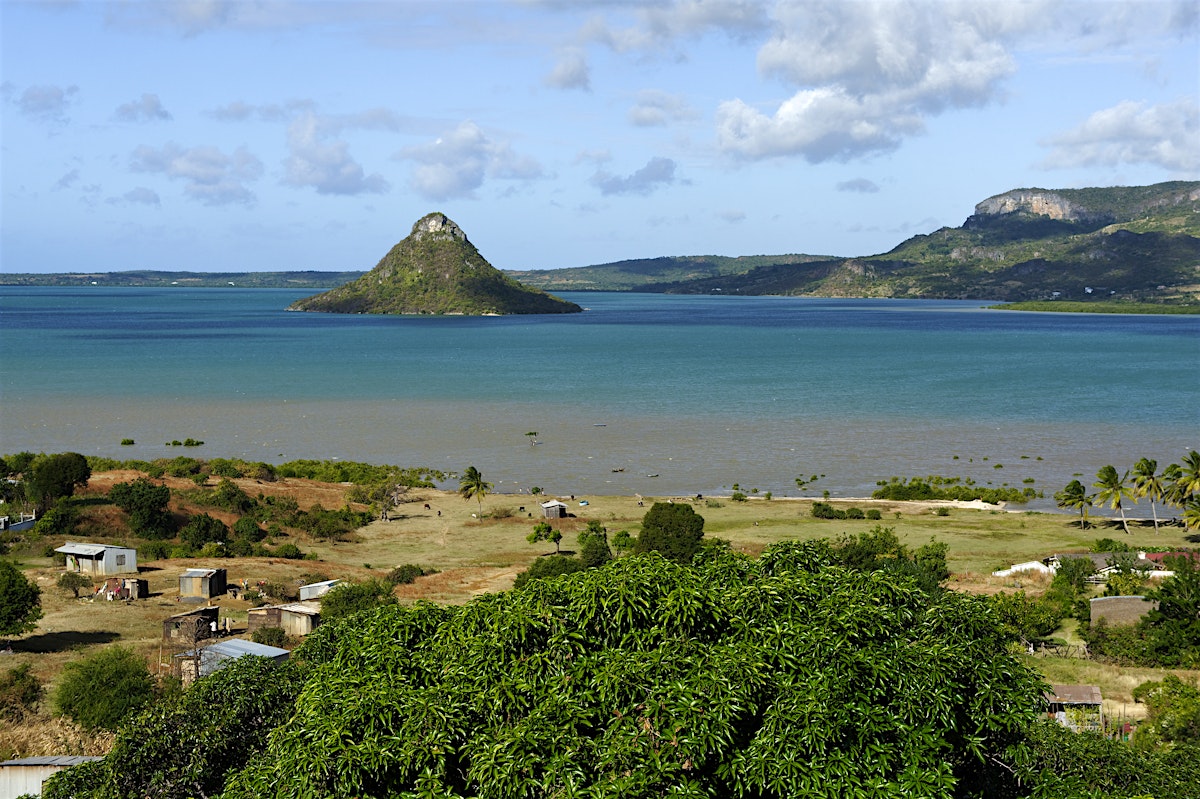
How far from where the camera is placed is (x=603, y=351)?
176 metres

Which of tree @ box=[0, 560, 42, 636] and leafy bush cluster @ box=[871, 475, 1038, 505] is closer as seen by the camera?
tree @ box=[0, 560, 42, 636]

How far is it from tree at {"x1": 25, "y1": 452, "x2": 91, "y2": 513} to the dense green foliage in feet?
137

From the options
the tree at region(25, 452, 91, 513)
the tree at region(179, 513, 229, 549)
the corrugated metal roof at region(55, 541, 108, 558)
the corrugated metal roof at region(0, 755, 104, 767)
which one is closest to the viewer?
the corrugated metal roof at region(0, 755, 104, 767)

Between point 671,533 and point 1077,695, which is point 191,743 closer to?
point 1077,695

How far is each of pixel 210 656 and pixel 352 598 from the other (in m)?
8.00

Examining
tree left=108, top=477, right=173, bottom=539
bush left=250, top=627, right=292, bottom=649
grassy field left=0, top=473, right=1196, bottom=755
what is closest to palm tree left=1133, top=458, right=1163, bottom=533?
grassy field left=0, top=473, right=1196, bottom=755

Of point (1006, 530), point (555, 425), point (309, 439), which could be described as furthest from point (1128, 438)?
point (309, 439)

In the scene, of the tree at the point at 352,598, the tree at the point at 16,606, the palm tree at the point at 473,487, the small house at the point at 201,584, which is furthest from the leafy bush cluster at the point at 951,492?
the tree at the point at 16,606

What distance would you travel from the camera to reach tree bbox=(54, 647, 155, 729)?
926 inches

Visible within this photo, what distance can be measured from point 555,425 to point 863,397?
39548mm

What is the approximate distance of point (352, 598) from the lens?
34844mm

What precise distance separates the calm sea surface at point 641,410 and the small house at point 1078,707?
39.2m

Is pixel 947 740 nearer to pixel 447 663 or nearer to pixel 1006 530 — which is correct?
pixel 447 663

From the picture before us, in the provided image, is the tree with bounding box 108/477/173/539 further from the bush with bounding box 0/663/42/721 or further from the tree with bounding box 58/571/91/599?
the bush with bounding box 0/663/42/721
